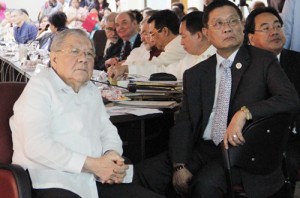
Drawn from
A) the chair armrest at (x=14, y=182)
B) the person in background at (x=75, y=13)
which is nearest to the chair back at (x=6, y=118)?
the chair armrest at (x=14, y=182)

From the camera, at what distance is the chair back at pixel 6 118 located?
7.31 ft

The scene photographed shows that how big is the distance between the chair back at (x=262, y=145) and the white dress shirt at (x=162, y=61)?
1803mm

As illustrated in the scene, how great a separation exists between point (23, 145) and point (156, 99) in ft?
3.65

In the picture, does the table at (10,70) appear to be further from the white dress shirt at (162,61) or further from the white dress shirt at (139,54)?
the white dress shirt at (162,61)

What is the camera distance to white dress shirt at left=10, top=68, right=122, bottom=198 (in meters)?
2.09

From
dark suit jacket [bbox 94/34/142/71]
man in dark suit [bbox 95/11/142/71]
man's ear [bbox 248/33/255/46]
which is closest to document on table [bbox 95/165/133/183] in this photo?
man's ear [bbox 248/33/255/46]

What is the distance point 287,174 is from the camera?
8.82 ft

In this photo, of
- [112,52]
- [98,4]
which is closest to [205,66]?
[112,52]

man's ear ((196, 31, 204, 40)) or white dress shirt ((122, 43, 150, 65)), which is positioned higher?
man's ear ((196, 31, 204, 40))

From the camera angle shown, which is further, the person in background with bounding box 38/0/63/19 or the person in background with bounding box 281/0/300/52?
the person in background with bounding box 38/0/63/19

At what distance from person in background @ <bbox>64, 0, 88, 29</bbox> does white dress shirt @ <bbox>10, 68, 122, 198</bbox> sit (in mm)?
8462

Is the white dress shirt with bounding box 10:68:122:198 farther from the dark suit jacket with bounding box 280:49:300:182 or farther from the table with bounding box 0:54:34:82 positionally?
the table with bounding box 0:54:34:82

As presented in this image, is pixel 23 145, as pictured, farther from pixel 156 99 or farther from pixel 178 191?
pixel 156 99

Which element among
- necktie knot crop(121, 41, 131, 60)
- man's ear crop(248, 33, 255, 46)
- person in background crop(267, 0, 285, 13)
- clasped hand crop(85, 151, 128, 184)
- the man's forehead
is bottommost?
clasped hand crop(85, 151, 128, 184)
